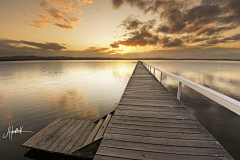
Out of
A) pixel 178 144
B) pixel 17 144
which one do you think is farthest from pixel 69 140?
pixel 178 144

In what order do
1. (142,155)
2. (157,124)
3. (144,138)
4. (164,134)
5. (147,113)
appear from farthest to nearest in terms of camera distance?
1. (147,113)
2. (157,124)
3. (164,134)
4. (144,138)
5. (142,155)

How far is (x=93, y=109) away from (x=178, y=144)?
6.95 metres

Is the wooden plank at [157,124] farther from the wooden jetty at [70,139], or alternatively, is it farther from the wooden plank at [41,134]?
the wooden plank at [41,134]

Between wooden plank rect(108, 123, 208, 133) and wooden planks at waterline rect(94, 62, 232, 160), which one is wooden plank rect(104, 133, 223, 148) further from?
wooden plank rect(108, 123, 208, 133)

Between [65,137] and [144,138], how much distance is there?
3.29 metres

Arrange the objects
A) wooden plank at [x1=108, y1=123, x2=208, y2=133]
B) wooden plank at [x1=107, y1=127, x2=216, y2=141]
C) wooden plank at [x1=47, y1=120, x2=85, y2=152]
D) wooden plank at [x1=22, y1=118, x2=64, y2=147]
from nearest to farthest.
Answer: wooden plank at [x1=107, y1=127, x2=216, y2=141], wooden plank at [x1=108, y1=123, x2=208, y2=133], wooden plank at [x1=47, y1=120, x2=85, y2=152], wooden plank at [x1=22, y1=118, x2=64, y2=147]

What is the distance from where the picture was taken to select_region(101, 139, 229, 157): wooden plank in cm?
191

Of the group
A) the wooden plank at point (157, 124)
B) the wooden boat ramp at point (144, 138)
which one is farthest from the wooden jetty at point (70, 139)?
the wooden plank at point (157, 124)

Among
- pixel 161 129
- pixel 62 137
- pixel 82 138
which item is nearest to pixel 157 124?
pixel 161 129

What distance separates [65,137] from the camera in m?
4.02

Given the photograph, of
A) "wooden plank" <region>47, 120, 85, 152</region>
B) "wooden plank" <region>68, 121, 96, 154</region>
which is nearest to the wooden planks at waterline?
"wooden plank" <region>68, 121, 96, 154</region>

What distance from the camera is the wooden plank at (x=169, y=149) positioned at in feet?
6.26

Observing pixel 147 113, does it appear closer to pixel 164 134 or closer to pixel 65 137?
pixel 164 134

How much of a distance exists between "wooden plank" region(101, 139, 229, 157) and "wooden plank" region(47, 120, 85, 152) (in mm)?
2389
